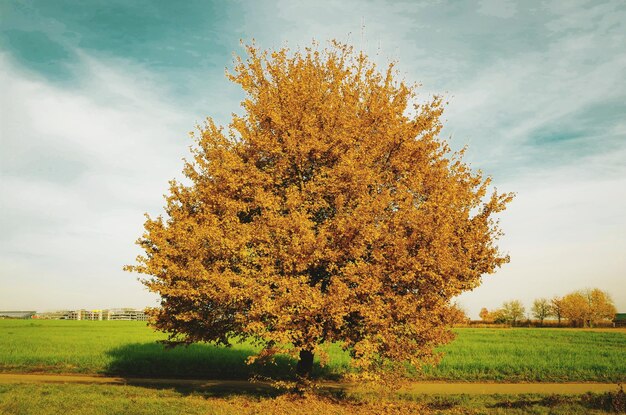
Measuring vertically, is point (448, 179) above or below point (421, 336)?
above

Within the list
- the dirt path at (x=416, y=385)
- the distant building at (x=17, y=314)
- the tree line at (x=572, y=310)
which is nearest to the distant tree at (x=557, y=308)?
the tree line at (x=572, y=310)

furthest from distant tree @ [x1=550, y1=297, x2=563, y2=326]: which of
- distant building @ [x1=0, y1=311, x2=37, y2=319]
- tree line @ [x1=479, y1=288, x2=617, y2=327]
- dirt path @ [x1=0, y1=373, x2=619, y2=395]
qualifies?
distant building @ [x1=0, y1=311, x2=37, y2=319]

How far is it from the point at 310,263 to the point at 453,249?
481 centimetres

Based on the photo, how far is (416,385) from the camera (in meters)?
19.8

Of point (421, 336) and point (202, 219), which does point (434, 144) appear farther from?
point (202, 219)

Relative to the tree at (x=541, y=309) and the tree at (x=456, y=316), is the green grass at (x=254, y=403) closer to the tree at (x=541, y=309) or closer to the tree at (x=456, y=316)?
the tree at (x=456, y=316)

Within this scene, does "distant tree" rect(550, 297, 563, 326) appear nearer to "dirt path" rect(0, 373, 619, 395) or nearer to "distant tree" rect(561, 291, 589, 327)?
"distant tree" rect(561, 291, 589, 327)

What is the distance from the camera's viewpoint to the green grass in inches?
→ 510

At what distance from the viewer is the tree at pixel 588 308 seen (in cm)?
10312

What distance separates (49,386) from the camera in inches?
670

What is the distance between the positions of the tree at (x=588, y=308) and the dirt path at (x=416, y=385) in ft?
315

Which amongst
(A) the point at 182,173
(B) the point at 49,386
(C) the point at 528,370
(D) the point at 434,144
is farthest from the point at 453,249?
(B) the point at 49,386

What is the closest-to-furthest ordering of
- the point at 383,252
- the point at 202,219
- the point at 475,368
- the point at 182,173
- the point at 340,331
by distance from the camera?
the point at 383,252, the point at 340,331, the point at 202,219, the point at 182,173, the point at 475,368

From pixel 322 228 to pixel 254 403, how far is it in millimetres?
6891
